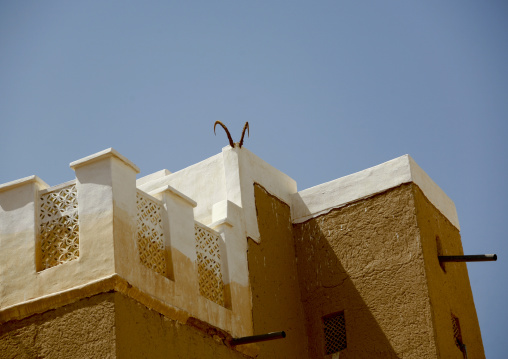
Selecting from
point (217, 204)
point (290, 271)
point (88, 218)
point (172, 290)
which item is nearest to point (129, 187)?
point (88, 218)

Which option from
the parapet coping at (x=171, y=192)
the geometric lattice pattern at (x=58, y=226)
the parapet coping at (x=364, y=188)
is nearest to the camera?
the geometric lattice pattern at (x=58, y=226)

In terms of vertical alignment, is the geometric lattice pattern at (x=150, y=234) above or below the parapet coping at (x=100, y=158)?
below

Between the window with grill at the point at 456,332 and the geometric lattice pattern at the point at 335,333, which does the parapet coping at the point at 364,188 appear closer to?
the geometric lattice pattern at the point at 335,333

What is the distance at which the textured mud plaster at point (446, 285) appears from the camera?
944 cm

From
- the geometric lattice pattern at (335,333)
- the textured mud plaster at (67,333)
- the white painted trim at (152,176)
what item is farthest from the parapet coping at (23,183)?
the geometric lattice pattern at (335,333)

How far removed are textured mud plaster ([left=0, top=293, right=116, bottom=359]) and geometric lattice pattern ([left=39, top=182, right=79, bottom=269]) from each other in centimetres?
48

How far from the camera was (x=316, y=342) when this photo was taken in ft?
32.6

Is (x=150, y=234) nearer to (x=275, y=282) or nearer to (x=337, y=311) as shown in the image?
(x=275, y=282)

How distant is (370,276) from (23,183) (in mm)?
3862

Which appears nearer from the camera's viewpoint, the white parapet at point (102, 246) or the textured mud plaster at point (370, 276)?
the white parapet at point (102, 246)

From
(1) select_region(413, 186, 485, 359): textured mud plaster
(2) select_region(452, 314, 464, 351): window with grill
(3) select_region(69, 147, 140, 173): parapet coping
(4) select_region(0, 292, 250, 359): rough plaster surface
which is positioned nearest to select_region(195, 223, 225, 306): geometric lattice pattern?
(4) select_region(0, 292, 250, 359): rough plaster surface

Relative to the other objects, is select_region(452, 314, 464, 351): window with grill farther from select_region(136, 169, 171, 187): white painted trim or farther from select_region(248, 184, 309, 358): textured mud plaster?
select_region(136, 169, 171, 187): white painted trim

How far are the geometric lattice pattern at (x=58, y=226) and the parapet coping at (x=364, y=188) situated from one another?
341 centimetres

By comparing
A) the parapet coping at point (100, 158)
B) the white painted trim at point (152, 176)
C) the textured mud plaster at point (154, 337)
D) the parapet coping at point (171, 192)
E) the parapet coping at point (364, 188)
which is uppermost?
the white painted trim at point (152, 176)
